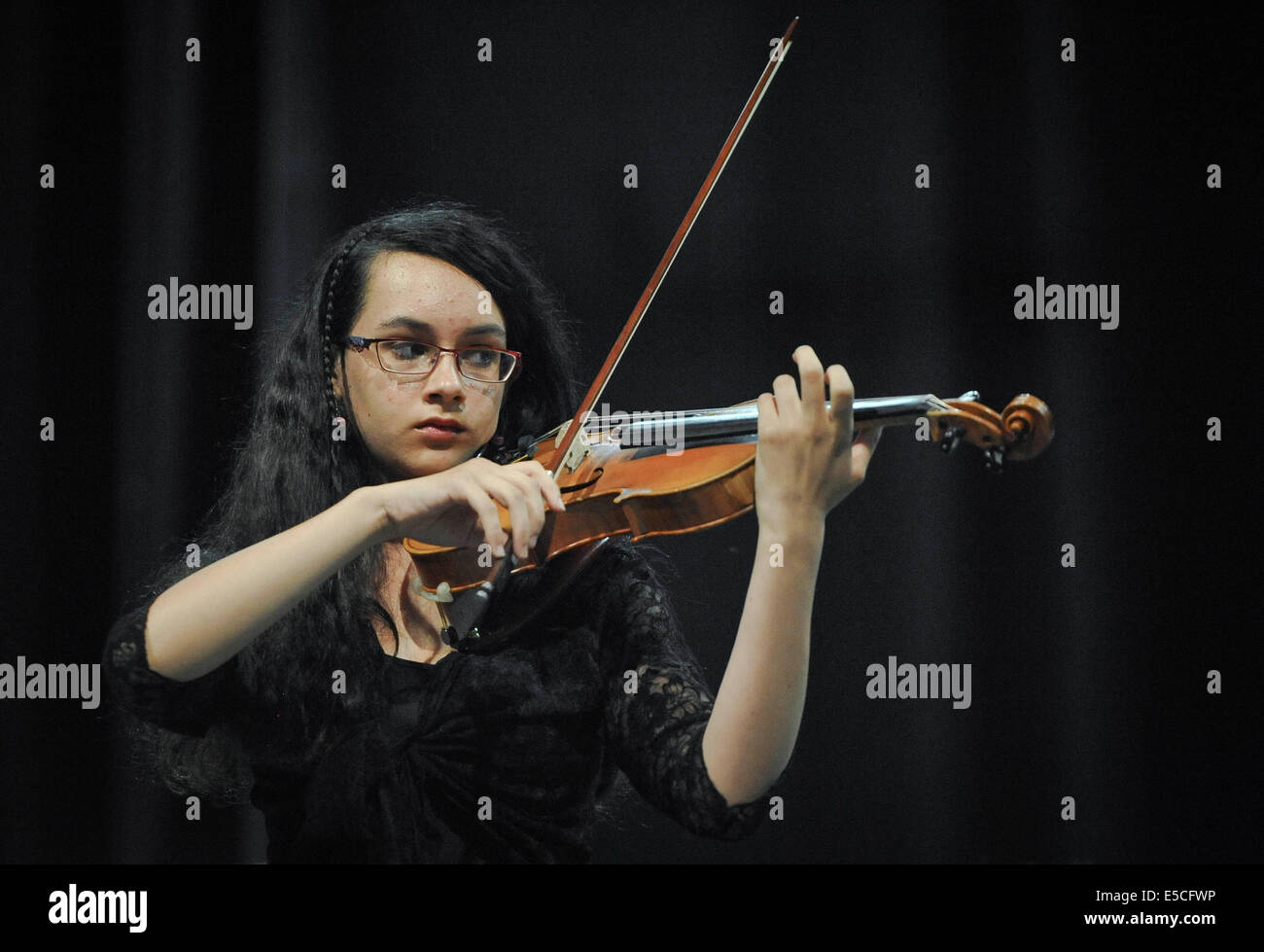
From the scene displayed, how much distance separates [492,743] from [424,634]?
0.61ft

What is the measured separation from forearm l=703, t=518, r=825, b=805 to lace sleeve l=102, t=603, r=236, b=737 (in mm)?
693

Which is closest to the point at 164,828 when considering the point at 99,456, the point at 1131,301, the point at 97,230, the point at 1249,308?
the point at 99,456

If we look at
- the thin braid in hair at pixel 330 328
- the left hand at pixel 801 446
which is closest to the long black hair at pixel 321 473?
the thin braid in hair at pixel 330 328

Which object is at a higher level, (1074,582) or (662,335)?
(662,335)

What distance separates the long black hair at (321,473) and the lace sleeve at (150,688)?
0.05 meters

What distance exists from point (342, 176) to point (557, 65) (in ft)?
1.31

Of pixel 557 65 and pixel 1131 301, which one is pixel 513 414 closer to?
pixel 557 65

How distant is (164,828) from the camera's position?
191cm

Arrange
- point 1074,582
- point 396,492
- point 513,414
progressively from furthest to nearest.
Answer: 1. point 1074,582
2. point 513,414
3. point 396,492

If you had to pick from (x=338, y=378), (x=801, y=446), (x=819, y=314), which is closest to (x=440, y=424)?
(x=338, y=378)

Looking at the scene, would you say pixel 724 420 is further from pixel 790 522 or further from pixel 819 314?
pixel 819 314

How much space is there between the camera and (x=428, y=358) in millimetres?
1660

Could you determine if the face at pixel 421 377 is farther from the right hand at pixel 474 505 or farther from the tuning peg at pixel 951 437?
the tuning peg at pixel 951 437

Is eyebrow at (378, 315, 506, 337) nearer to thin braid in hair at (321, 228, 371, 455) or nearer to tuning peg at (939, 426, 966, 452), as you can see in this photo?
thin braid in hair at (321, 228, 371, 455)
